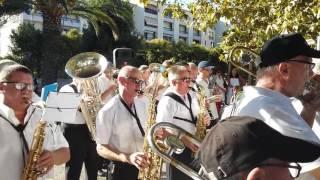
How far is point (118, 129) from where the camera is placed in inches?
190

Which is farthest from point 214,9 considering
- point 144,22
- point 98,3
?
point 144,22

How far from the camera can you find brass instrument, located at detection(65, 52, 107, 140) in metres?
6.22

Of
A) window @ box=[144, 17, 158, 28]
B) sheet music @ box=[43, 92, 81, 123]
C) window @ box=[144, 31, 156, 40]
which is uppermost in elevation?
sheet music @ box=[43, 92, 81, 123]

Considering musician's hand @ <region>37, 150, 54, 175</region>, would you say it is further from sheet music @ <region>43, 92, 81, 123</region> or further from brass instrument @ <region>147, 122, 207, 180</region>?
brass instrument @ <region>147, 122, 207, 180</region>

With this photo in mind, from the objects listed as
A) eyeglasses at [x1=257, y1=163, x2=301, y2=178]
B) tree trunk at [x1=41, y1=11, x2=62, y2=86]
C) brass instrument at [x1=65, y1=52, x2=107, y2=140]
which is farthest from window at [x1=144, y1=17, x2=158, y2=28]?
eyeglasses at [x1=257, y1=163, x2=301, y2=178]

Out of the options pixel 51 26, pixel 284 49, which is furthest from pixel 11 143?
pixel 51 26

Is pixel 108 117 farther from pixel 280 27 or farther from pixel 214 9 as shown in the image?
pixel 214 9

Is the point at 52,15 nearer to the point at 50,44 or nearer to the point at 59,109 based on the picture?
the point at 50,44

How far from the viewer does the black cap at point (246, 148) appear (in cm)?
153

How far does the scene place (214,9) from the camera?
7398mm

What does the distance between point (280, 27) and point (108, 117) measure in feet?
7.78

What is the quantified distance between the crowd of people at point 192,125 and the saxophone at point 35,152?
0.03 m

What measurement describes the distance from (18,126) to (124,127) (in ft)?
4.82

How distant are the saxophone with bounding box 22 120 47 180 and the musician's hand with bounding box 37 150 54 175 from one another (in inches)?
1.0
